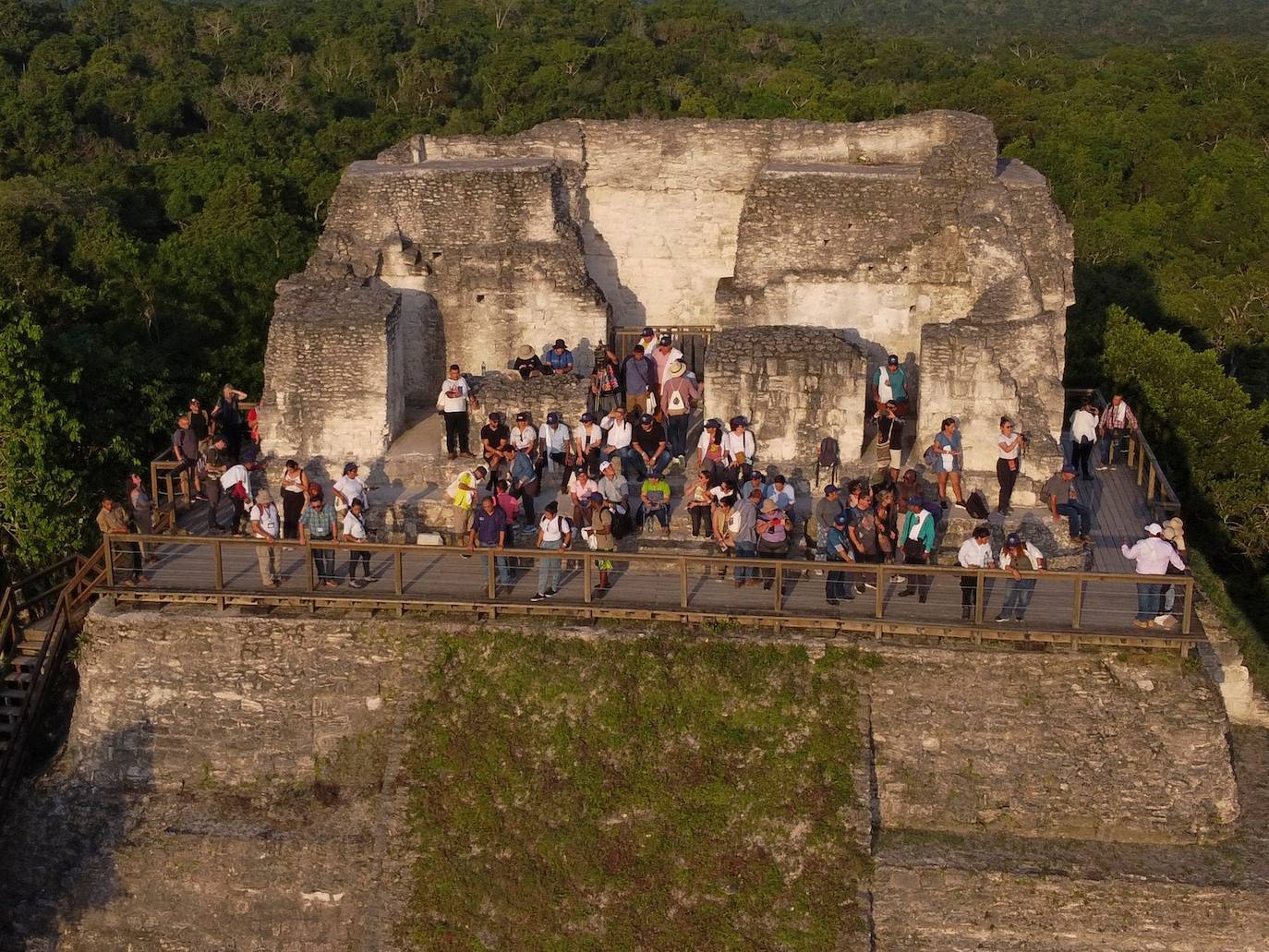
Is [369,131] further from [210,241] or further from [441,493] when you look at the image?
[441,493]

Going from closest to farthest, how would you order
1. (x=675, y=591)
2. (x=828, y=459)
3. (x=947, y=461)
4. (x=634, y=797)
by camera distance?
(x=634, y=797)
(x=675, y=591)
(x=947, y=461)
(x=828, y=459)

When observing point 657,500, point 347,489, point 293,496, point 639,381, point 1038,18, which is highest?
point 1038,18

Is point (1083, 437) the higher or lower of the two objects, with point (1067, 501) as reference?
higher

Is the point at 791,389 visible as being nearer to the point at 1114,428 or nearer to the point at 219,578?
the point at 1114,428

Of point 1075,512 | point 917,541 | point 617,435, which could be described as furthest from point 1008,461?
point 617,435

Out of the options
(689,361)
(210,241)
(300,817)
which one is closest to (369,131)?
(210,241)

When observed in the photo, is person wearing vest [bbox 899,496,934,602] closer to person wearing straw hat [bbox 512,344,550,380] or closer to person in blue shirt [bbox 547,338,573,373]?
person in blue shirt [bbox 547,338,573,373]
